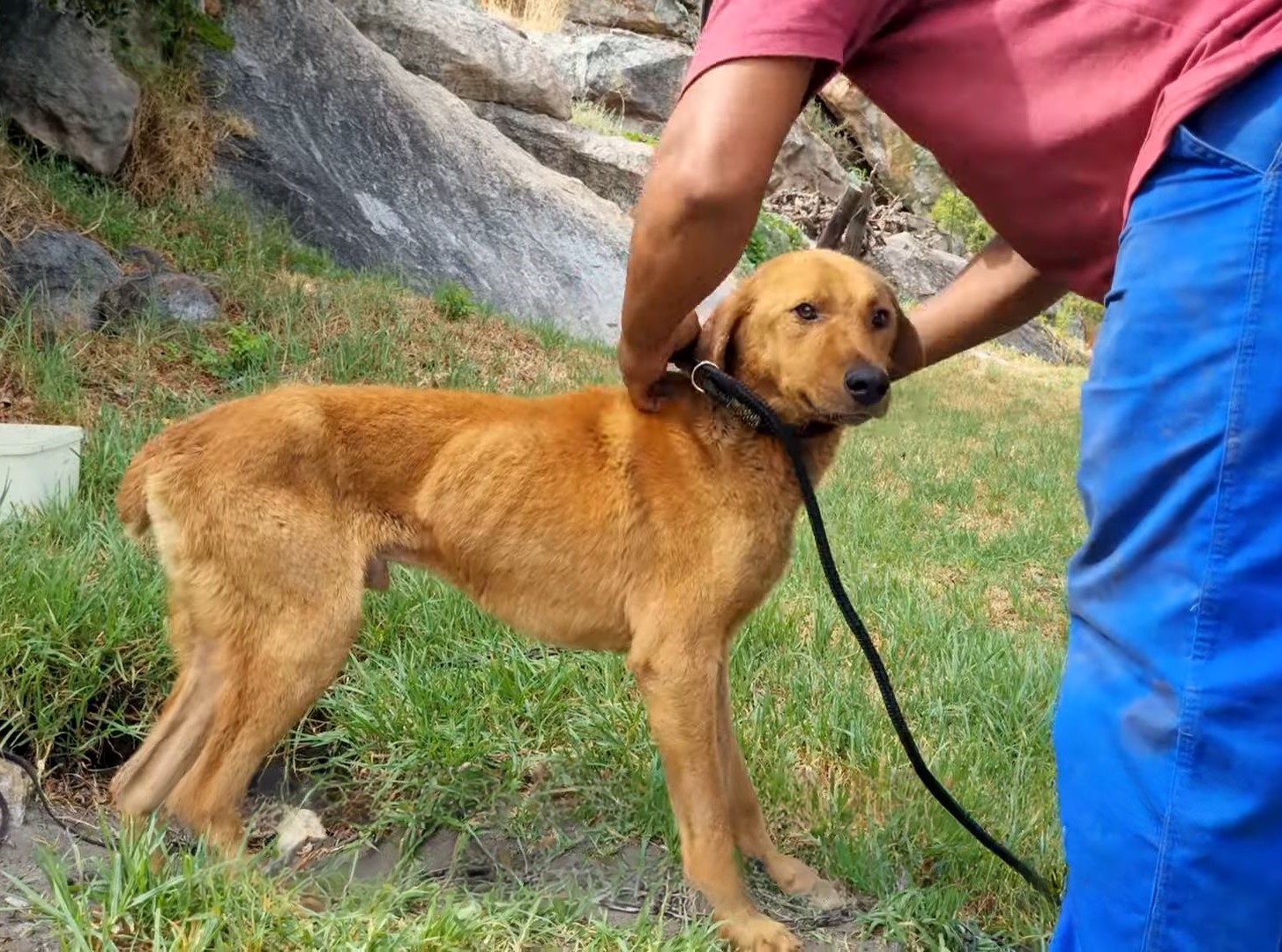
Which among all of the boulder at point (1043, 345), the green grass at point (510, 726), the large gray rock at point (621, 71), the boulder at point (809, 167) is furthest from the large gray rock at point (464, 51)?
the boulder at point (1043, 345)

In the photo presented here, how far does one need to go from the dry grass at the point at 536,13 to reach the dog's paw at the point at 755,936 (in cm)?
1848

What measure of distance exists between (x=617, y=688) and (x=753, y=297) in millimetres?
1382

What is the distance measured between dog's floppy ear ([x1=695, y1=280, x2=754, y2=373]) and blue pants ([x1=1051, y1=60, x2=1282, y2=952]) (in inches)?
46.7

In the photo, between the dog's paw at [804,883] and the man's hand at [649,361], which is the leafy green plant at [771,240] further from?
the dog's paw at [804,883]

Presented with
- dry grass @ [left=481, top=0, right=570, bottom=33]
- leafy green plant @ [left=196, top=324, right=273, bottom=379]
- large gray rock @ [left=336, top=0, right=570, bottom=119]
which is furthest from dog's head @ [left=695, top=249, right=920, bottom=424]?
dry grass @ [left=481, top=0, right=570, bottom=33]

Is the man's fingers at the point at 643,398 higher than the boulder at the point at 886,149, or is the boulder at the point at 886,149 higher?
the boulder at the point at 886,149

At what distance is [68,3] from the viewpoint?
21.1 feet

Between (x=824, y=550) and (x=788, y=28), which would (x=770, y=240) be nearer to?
(x=824, y=550)

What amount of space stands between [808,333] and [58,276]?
4649 mm

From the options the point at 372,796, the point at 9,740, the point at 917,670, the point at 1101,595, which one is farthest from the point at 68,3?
the point at 1101,595

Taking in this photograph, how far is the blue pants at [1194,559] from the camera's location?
4.25 feet

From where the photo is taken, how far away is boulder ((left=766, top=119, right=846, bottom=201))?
1989cm

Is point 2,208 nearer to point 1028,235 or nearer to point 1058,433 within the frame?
point 1028,235

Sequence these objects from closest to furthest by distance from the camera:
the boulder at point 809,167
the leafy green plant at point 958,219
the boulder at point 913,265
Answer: the boulder at point 913,265 → the boulder at point 809,167 → the leafy green plant at point 958,219
